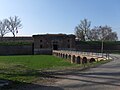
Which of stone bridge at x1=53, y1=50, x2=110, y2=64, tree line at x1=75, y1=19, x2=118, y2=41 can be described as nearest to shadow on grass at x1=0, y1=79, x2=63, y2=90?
stone bridge at x1=53, y1=50, x2=110, y2=64

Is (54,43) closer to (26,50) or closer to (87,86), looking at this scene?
(26,50)

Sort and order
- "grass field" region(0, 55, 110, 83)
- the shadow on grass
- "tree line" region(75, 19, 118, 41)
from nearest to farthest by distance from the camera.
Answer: the shadow on grass
"grass field" region(0, 55, 110, 83)
"tree line" region(75, 19, 118, 41)

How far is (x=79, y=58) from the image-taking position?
62812mm

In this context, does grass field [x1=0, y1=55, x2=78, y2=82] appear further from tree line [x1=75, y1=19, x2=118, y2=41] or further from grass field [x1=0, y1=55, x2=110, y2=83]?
tree line [x1=75, y1=19, x2=118, y2=41]

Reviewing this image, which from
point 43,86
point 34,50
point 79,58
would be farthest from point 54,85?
point 34,50

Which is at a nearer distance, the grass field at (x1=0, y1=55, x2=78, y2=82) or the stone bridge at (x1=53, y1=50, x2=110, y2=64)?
the grass field at (x1=0, y1=55, x2=78, y2=82)

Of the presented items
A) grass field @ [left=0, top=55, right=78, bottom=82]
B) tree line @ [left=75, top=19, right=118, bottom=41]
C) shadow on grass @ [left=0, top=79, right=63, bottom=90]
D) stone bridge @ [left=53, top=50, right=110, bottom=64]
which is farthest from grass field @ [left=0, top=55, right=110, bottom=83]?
tree line @ [left=75, top=19, right=118, bottom=41]

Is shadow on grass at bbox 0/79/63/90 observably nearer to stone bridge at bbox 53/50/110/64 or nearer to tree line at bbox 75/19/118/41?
stone bridge at bbox 53/50/110/64

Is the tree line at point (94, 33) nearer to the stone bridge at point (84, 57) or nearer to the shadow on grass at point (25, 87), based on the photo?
the stone bridge at point (84, 57)

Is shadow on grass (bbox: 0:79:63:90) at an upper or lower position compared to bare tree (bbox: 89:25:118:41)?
lower

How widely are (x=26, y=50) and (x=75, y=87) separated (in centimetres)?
9987

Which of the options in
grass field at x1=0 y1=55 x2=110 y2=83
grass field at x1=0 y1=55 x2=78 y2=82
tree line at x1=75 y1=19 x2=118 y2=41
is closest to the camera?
grass field at x1=0 y1=55 x2=110 y2=83

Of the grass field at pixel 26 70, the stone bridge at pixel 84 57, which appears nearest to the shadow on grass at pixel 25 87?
the grass field at pixel 26 70

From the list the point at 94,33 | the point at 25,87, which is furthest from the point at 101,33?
the point at 25,87
